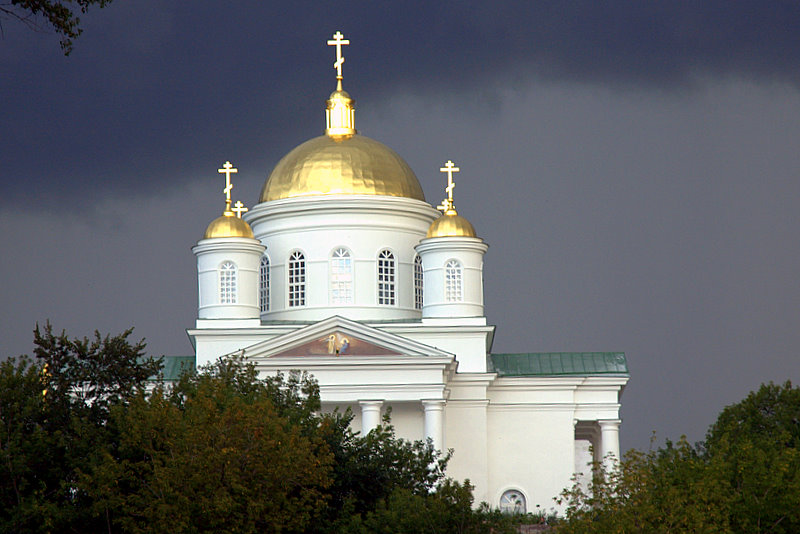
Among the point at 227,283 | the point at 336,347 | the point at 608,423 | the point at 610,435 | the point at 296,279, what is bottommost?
the point at 610,435

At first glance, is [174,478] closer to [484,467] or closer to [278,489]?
[278,489]

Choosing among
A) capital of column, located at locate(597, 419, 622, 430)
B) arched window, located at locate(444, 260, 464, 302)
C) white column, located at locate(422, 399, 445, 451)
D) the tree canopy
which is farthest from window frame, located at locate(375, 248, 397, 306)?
the tree canopy

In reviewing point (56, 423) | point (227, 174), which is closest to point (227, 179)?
point (227, 174)

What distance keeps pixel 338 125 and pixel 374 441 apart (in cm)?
2110

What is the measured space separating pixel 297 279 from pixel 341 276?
4.71 ft

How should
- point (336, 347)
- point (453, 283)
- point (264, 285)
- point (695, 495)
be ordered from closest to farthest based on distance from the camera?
point (695, 495) → point (336, 347) → point (453, 283) → point (264, 285)

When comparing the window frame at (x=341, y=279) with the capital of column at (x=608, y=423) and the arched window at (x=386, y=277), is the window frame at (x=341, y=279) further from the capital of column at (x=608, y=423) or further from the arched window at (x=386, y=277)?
the capital of column at (x=608, y=423)

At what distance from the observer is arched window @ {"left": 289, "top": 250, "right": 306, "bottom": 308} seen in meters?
52.5

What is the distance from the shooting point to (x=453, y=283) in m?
50.0

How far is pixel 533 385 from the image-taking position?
51.1 m

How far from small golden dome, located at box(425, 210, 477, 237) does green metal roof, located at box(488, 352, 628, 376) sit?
15.1 ft

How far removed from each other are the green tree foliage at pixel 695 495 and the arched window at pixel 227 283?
1788 cm

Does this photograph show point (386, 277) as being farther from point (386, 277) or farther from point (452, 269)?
point (452, 269)

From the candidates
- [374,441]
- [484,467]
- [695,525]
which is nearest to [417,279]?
[484,467]
